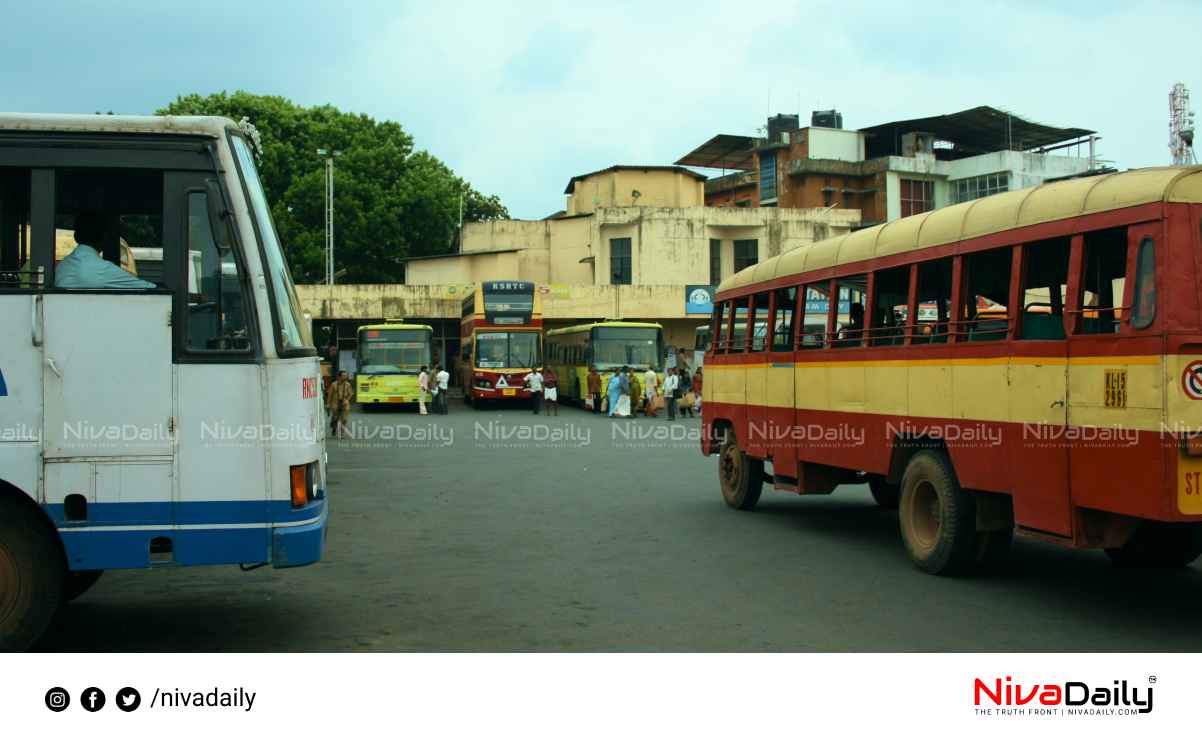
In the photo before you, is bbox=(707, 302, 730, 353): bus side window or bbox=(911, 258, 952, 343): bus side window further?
bbox=(707, 302, 730, 353): bus side window

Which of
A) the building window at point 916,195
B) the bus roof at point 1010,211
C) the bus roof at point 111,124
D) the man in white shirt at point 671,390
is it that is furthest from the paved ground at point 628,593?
the building window at point 916,195

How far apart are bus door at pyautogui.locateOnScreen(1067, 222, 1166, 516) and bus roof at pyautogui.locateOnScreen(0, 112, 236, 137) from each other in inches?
214

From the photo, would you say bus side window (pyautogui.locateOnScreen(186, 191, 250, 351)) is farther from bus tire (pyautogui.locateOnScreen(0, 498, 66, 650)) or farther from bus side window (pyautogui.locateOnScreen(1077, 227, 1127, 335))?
bus side window (pyautogui.locateOnScreen(1077, 227, 1127, 335))

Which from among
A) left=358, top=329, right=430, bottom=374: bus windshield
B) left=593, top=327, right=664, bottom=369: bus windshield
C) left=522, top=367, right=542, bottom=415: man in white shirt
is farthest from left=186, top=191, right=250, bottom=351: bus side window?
left=358, top=329, right=430, bottom=374: bus windshield

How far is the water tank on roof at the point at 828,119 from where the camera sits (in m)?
71.4

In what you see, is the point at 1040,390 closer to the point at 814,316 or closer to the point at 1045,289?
the point at 1045,289

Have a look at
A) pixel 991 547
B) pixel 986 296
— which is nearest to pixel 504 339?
pixel 991 547

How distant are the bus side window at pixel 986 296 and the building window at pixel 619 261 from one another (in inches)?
1799

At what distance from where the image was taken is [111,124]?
247 inches

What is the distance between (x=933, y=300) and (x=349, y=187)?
50.4 m

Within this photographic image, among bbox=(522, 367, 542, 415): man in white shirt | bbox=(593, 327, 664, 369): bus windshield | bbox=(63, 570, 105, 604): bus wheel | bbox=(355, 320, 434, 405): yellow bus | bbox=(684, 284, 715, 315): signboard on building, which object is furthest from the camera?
bbox=(684, 284, 715, 315): signboard on building

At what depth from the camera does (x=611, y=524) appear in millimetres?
12484

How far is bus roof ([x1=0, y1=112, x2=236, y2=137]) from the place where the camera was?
619 cm

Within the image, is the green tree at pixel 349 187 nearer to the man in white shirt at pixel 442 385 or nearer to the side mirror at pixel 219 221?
the man in white shirt at pixel 442 385
